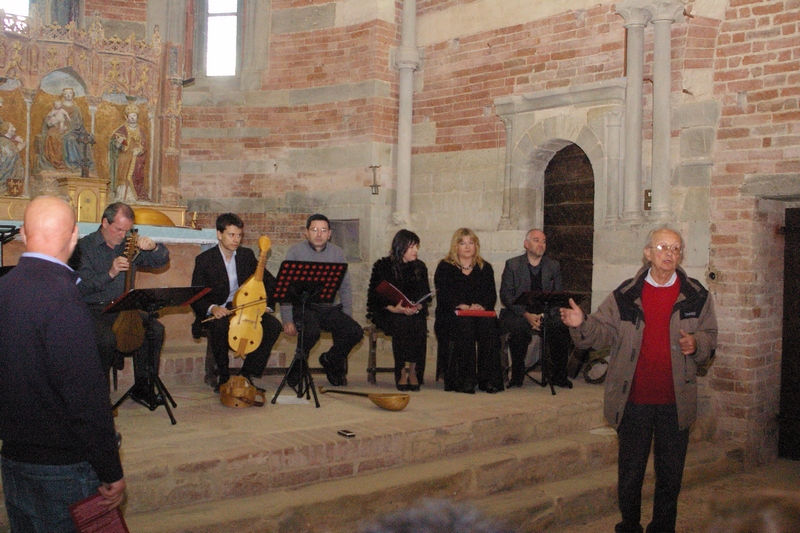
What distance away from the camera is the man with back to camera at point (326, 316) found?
6.95 metres

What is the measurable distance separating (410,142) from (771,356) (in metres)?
5.06

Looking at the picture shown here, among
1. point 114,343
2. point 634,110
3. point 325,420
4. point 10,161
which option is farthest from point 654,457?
point 10,161

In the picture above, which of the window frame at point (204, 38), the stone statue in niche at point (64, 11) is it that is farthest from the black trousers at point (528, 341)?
the stone statue in niche at point (64, 11)

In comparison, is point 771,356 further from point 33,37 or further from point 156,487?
point 33,37

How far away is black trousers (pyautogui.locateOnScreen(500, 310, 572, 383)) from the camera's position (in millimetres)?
7527

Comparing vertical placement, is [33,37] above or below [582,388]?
above

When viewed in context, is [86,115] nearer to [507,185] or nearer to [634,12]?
[507,185]

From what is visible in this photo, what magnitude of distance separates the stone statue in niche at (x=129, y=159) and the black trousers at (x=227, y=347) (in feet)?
12.5

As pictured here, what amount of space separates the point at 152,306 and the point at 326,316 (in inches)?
78.3

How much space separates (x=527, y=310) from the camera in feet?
25.0

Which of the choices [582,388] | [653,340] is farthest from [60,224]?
[582,388]

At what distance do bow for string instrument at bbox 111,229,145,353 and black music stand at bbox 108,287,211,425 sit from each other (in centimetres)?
7

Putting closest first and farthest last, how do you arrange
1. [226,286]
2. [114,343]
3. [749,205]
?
[114,343] → [226,286] → [749,205]

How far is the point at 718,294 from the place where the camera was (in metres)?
7.59
